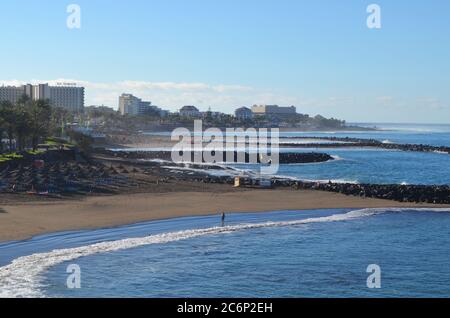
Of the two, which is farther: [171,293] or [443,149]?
[443,149]

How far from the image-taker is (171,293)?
17.2 meters

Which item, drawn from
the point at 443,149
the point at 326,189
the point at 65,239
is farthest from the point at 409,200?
the point at 443,149

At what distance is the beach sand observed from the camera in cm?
2634

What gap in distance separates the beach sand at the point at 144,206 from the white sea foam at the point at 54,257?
3.14m

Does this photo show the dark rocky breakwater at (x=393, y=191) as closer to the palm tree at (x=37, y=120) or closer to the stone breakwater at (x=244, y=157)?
the palm tree at (x=37, y=120)

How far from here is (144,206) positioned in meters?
33.0

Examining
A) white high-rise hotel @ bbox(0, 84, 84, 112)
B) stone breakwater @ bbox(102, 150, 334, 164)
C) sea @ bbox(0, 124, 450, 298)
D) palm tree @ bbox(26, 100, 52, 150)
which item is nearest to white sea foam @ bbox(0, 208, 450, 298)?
sea @ bbox(0, 124, 450, 298)

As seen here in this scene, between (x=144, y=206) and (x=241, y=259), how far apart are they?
12.2 metres

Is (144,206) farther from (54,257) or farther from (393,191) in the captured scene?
(393,191)

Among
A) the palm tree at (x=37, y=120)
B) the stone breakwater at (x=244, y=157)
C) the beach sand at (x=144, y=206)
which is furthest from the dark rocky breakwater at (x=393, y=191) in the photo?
the stone breakwater at (x=244, y=157)

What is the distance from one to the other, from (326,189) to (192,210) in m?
13.7

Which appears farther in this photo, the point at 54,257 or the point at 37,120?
the point at 37,120

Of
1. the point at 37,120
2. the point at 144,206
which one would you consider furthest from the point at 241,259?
the point at 37,120
